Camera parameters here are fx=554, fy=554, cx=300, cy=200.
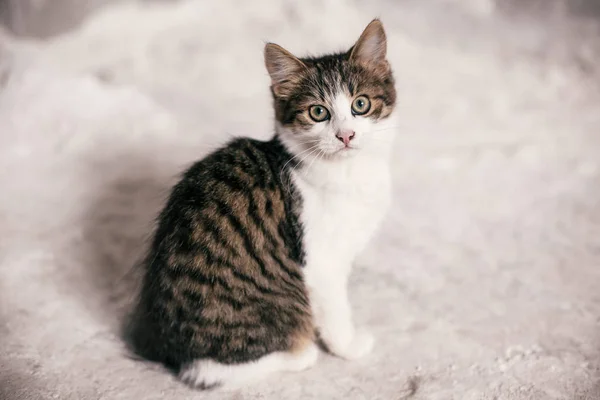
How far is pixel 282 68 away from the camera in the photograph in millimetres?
1634

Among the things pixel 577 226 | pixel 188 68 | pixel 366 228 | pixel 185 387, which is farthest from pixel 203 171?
pixel 577 226

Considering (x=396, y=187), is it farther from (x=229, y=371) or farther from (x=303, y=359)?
(x=229, y=371)

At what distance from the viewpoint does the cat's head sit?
155 cm

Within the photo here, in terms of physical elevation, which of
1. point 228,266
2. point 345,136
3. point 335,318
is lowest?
point 335,318

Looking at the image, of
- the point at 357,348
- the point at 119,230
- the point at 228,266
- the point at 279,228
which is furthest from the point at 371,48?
the point at 119,230

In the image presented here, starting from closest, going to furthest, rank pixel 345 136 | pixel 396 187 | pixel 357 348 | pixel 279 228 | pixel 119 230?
1. pixel 345 136
2. pixel 279 228
3. pixel 357 348
4. pixel 119 230
5. pixel 396 187

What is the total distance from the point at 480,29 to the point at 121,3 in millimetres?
1781

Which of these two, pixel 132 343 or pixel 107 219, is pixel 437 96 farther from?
pixel 132 343

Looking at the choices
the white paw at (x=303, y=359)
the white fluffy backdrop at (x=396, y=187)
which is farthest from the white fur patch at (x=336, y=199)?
the white fluffy backdrop at (x=396, y=187)

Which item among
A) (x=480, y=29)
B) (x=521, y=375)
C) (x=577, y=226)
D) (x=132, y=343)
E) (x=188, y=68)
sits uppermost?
(x=480, y=29)

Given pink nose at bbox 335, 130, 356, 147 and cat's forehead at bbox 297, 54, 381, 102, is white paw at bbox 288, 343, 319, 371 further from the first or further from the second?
cat's forehead at bbox 297, 54, 381, 102

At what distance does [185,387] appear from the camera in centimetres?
161

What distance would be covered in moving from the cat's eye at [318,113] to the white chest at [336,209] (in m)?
0.15

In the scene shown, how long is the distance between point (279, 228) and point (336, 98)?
406mm
